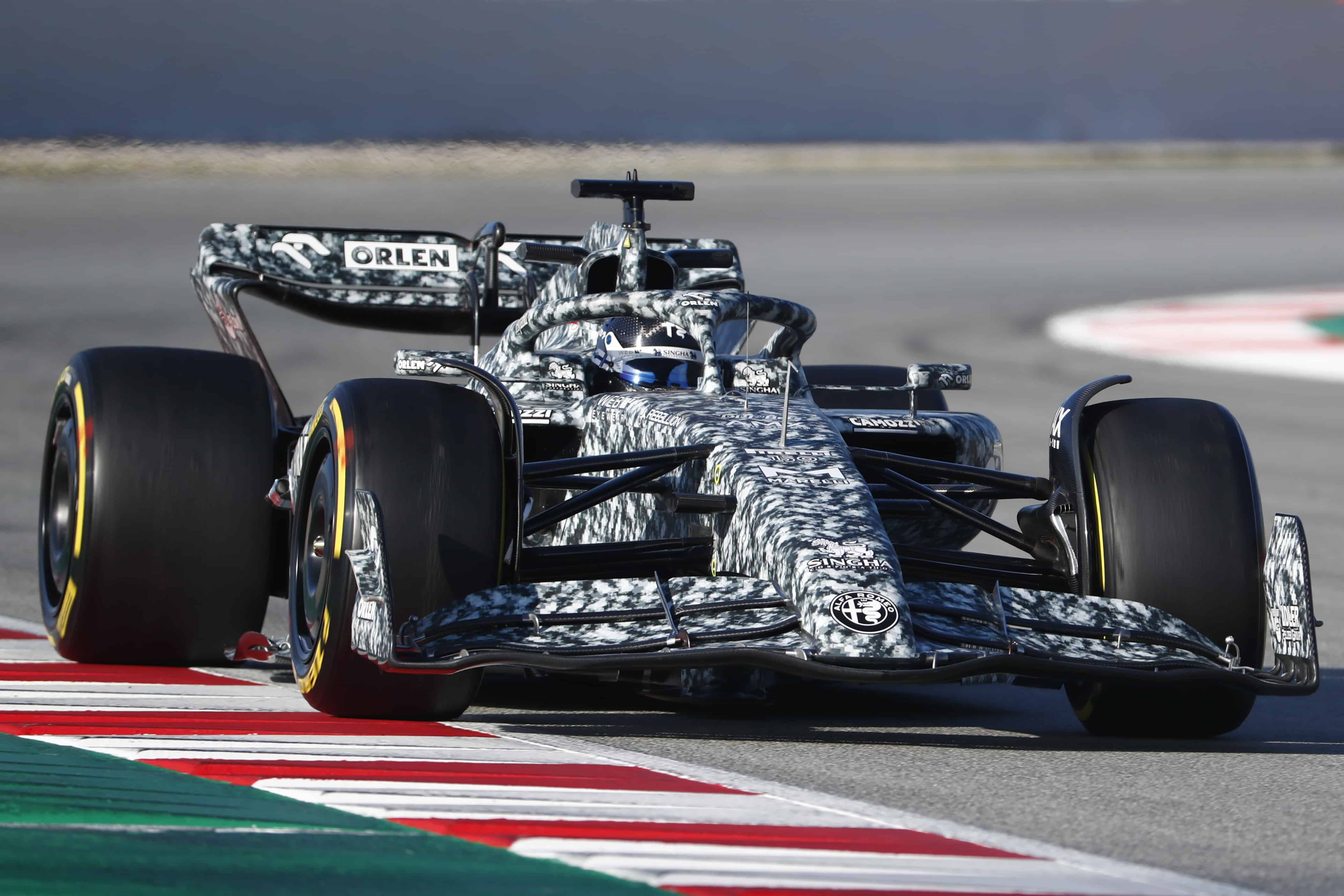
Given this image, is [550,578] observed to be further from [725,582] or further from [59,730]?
[59,730]

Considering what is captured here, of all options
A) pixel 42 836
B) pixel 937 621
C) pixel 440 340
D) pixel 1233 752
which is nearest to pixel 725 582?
pixel 937 621

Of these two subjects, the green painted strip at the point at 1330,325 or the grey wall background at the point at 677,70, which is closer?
the green painted strip at the point at 1330,325

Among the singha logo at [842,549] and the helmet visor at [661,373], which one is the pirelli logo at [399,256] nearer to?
the helmet visor at [661,373]

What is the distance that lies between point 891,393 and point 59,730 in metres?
4.36

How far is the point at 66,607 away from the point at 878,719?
8.89 ft

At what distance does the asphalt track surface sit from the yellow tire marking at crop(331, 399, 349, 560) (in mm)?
695

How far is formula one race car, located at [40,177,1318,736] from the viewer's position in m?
5.39

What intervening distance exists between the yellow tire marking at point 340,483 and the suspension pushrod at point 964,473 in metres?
1.47

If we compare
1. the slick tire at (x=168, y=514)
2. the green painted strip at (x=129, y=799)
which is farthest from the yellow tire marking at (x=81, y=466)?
the green painted strip at (x=129, y=799)

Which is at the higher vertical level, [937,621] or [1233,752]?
[937,621]

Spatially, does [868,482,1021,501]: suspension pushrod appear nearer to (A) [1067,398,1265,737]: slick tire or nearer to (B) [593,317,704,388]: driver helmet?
(A) [1067,398,1265,737]: slick tire

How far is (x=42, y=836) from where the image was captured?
4.15 m

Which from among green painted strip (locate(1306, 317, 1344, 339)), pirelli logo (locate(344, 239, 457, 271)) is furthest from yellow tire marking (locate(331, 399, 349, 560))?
green painted strip (locate(1306, 317, 1344, 339))

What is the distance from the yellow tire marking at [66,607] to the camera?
6.83 m
